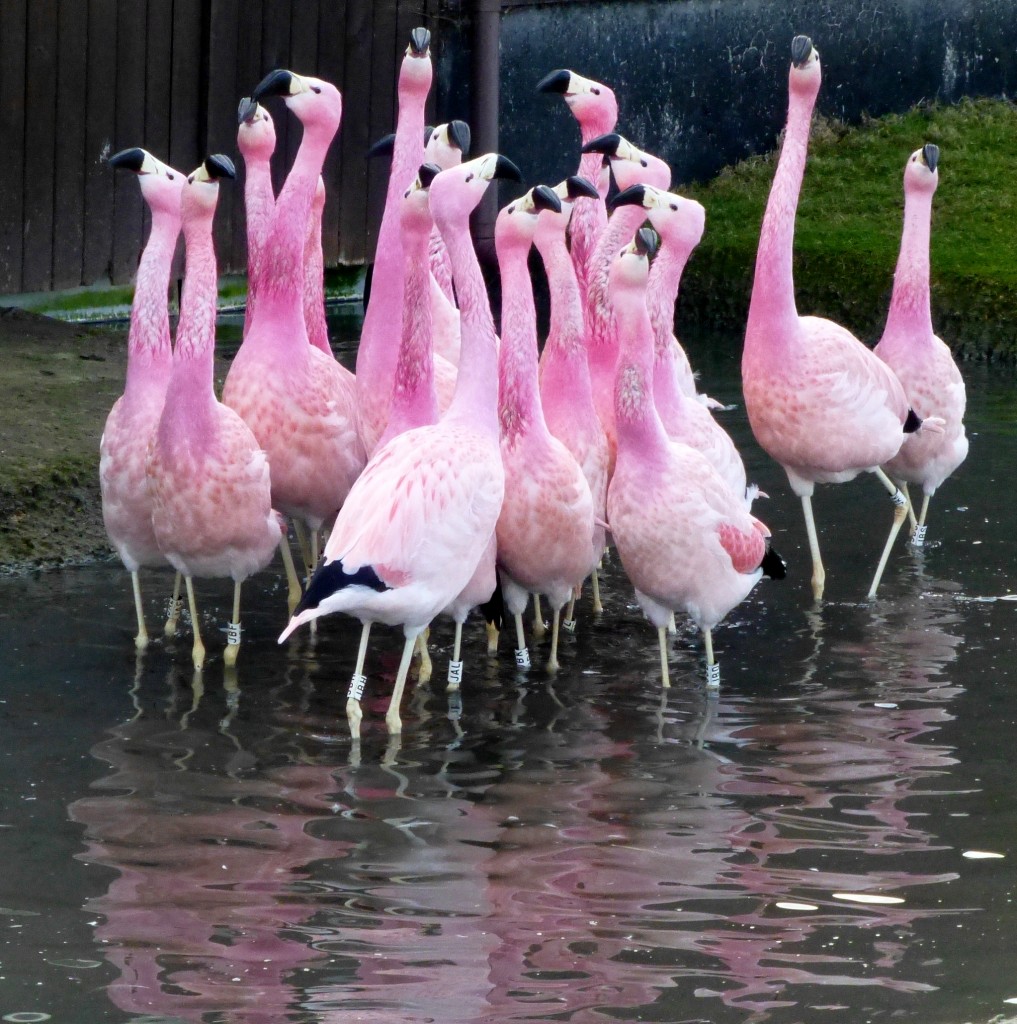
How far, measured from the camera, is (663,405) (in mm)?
5723

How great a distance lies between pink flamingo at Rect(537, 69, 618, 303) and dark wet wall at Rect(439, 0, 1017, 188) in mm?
6985

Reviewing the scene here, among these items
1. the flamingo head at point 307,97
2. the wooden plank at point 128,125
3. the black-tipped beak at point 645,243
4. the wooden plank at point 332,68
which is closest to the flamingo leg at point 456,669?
the black-tipped beak at point 645,243

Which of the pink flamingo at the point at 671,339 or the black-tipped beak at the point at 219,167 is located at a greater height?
the black-tipped beak at the point at 219,167

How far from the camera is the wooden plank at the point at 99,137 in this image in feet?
33.1

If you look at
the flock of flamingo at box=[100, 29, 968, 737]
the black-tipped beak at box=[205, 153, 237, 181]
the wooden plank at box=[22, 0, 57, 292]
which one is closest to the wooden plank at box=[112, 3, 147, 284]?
the wooden plank at box=[22, 0, 57, 292]

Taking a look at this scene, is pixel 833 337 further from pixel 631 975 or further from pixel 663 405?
pixel 631 975

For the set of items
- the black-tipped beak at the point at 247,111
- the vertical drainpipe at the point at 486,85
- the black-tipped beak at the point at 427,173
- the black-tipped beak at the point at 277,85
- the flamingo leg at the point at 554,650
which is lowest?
the flamingo leg at the point at 554,650

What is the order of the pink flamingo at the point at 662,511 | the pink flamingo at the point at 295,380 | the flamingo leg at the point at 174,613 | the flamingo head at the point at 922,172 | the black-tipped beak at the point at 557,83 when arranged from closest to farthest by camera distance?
the pink flamingo at the point at 662,511 < the pink flamingo at the point at 295,380 < the flamingo leg at the point at 174,613 < the black-tipped beak at the point at 557,83 < the flamingo head at the point at 922,172

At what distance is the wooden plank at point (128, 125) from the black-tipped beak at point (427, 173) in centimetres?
558

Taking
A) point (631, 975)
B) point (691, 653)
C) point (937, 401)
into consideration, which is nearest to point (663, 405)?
point (691, 653)

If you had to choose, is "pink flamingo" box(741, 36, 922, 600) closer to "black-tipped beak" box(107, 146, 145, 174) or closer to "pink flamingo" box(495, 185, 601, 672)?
"pink flamingo" box(495, 185, 601, 672)

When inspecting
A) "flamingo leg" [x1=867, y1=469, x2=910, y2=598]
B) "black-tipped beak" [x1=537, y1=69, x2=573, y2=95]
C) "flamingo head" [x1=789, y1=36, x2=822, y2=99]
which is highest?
"flamingo head" [x1=789, y1=36, x2=822, y2=99]

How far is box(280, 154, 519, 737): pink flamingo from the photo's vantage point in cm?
456

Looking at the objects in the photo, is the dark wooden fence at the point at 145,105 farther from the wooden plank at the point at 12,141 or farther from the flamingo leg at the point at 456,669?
the flamingo leg at the point at 456,669
